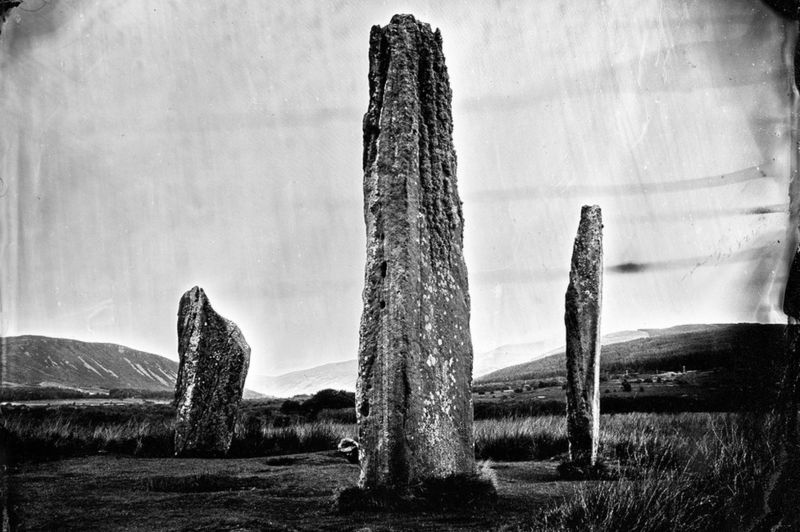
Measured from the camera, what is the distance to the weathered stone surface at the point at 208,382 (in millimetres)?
9703

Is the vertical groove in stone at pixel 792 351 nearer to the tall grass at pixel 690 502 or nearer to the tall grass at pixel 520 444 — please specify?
the tall grass at pixel 690 502

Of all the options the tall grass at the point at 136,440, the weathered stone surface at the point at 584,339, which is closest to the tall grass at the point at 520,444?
the weathered stone surface at the point at 584,339

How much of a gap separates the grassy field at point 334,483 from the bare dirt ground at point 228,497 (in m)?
0.01

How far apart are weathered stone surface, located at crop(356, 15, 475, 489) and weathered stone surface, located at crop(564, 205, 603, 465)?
208 cm

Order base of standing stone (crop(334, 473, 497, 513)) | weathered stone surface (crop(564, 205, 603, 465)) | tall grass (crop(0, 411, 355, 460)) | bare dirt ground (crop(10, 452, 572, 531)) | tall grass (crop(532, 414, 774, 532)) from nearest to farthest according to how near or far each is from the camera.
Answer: tall grass (crop(532, 414, 774, 532)) < bare dirt ground (crop(10, 452, 572, 531)) < base of standing stone (crop(334, 473, 497, 513)) < weathered stone surface (crop(564, 205, 603, 465)) < tall grass (crop(0, 411, 355, 460))

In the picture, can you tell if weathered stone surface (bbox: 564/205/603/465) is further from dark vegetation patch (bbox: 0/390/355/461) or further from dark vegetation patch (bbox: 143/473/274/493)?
dark vegetation patch (bbox: 0/390/355/461)

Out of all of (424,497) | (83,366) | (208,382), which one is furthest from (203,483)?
(83,366)

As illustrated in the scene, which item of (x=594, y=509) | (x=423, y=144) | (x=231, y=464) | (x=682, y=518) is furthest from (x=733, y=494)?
(x=231, y=464)

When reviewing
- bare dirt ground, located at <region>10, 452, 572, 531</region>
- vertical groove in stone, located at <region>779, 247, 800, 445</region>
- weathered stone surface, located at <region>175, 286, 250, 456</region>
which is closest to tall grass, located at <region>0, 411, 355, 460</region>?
weathered stone surface, located at <region>175, 286, 250, 456</region>

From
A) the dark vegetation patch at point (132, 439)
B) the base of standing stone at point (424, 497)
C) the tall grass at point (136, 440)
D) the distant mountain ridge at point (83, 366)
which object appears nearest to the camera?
the base of standing stone at point (424, 497)

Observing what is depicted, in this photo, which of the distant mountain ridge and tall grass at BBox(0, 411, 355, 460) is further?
the distant mountain ridge

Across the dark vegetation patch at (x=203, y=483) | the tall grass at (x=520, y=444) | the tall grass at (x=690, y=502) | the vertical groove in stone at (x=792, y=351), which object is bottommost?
the tall grass at (x=520, y=444)

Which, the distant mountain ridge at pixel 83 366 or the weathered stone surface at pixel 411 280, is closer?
the weathered stone surface at pixel 411 280

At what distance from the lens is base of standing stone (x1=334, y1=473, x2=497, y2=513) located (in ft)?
15.4
